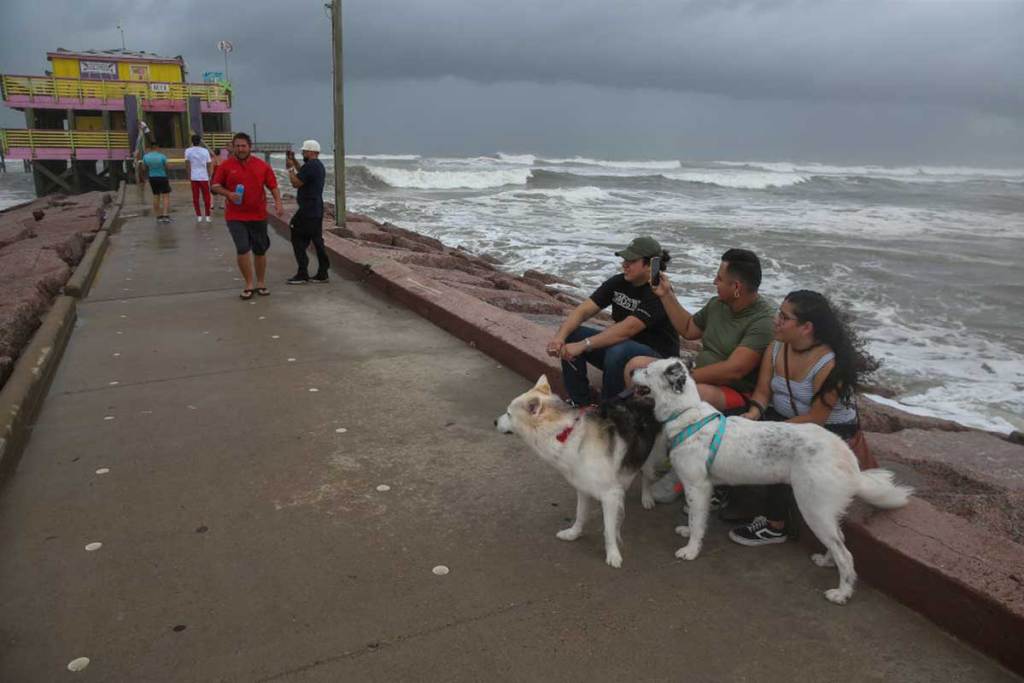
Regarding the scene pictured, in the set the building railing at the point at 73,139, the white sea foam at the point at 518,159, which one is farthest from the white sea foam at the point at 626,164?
the building railing at the point at 73,139

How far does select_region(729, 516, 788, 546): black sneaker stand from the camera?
3.07m

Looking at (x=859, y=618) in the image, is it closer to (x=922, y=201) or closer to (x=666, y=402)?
(x=666, y=402)

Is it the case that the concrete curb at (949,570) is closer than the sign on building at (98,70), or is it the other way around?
the concrete curb at (949,570)

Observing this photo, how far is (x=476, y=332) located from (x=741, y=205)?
28835mm

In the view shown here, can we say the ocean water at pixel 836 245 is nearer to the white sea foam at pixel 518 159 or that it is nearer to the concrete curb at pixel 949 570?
the concrete curb at pixel 949 570

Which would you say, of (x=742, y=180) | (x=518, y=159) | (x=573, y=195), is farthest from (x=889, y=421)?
(x=518, y=159)

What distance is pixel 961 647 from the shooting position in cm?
246

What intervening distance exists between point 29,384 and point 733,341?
428cm

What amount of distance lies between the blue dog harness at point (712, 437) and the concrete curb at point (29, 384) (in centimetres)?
327

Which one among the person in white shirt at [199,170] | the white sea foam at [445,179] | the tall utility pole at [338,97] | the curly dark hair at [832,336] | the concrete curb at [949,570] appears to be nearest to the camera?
the concrete curb at [949,570]

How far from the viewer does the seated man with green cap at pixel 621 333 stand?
3916mm

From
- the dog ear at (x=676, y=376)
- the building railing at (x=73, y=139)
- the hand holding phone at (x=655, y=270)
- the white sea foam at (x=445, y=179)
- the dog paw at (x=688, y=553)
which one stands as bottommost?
the dog paw at (x=688, y=553)

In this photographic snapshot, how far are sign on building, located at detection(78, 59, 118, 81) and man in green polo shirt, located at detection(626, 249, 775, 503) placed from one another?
121 feet

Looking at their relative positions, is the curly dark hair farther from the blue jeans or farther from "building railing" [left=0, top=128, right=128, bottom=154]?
"building railing" [left=0, top=128, right=128, bottom=154]
